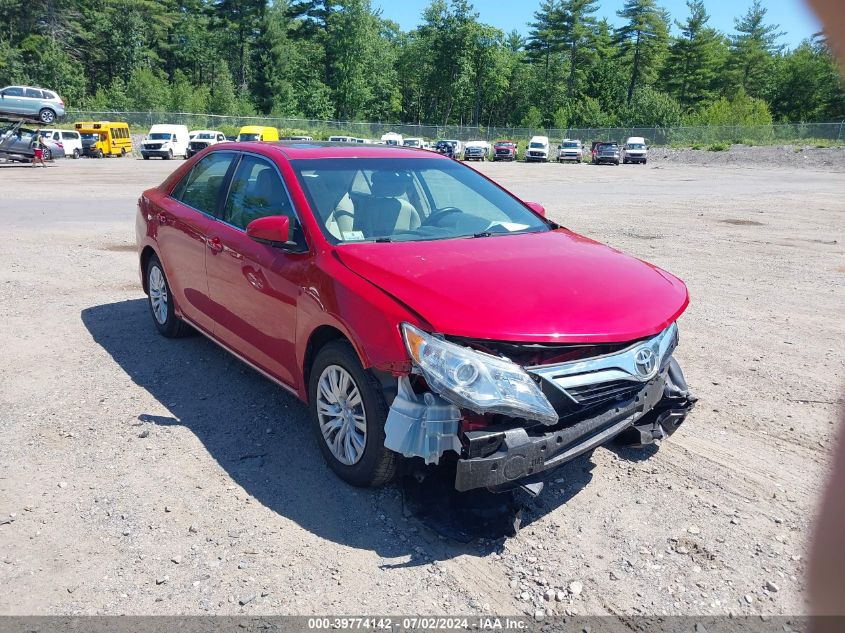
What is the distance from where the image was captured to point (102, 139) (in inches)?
1764

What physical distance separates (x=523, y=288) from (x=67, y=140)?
44.6 meters

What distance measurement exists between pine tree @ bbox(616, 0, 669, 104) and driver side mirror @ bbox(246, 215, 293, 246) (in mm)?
93534

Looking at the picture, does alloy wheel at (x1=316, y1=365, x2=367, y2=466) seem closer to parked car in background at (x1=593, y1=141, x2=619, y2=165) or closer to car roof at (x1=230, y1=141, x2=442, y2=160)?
car roof at (x1=230, y1=141, x2=442, y2=160)

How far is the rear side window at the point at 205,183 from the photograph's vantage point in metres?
5.05

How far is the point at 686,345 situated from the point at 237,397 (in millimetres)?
3808

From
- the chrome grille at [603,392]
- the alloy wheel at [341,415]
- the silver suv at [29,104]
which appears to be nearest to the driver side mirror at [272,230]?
the alloy wheel at [341,415]

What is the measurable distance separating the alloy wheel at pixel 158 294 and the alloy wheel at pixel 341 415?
9.02 feet

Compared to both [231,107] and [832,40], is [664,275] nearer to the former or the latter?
[832,40]

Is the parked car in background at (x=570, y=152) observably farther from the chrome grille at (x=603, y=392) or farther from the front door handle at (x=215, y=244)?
the chrome grille at (x=603, y=392)

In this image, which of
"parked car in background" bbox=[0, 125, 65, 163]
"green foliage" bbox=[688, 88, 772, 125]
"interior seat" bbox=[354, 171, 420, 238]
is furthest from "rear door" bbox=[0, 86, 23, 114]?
"green foliage" bbox=[688, 88, 772, 125]

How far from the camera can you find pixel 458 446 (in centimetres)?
296

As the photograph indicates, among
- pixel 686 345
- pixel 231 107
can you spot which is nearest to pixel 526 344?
pixel 686 345

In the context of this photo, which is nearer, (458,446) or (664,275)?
(458,446)

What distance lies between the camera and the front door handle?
4.67m
